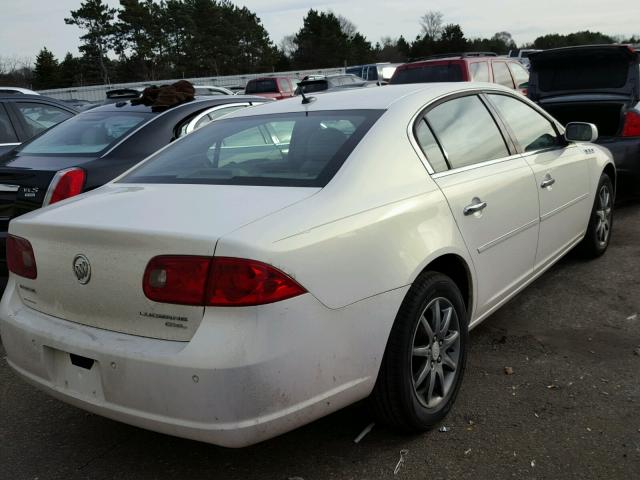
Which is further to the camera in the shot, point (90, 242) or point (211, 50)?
point (211, 50)

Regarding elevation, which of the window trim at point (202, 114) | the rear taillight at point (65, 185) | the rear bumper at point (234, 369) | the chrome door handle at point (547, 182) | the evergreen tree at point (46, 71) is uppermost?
the evergreen tree at point (46, 71)

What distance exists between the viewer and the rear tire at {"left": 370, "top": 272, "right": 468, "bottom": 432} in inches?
104

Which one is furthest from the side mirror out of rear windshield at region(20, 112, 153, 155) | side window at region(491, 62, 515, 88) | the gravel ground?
side window at region(491, 62, 515, 88)

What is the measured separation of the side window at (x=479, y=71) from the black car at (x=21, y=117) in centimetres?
652

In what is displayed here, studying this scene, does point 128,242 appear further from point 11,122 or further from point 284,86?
point 284,86

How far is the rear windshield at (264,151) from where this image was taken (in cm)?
284

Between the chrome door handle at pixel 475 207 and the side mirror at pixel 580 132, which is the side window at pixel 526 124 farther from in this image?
the chrome door handle at pixel 475 207

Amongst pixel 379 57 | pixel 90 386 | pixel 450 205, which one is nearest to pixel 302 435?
pixel 90 386

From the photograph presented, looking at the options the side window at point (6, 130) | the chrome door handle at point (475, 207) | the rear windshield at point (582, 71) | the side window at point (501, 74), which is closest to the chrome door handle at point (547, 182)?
the chrome door handle at point (475, 207)

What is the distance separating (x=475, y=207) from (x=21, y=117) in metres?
5.37

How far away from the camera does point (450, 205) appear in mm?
2998

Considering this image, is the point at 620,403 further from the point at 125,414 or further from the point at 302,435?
the point at 125,414

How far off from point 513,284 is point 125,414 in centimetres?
225

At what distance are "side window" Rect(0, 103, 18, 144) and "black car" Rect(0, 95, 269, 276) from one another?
3.84 ft
